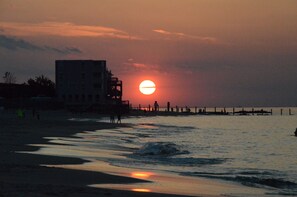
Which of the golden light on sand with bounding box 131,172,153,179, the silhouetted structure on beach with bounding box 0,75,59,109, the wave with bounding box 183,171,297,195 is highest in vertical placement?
the silhouetted structure on beach with bounding box 0,75,59,109

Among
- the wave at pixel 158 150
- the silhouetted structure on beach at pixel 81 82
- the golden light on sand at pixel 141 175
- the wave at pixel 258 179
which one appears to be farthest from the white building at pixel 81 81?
the golden light on sand at pixel 141 175

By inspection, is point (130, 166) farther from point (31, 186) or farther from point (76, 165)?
point (31, 186)

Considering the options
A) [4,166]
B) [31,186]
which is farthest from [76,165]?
[31,186]

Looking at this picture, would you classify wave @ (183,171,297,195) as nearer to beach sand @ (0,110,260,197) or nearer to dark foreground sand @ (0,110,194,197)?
beach sand @ (0,110,260,197)

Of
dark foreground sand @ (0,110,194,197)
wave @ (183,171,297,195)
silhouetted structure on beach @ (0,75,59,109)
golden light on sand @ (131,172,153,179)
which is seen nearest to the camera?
dark foreground sand @ (0,110,194,197)

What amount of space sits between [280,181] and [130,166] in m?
5.49

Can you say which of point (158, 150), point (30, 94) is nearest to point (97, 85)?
point (30, 94)

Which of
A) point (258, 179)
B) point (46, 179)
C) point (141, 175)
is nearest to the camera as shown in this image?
point (46, 179)

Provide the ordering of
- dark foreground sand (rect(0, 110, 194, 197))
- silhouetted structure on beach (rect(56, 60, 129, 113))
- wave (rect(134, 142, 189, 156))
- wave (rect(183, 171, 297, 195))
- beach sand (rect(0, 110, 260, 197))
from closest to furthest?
dark foreground sand (rect(0, 110, 194, 197)) → beach sand (rect(0, 110, 260, 197)) → wave (rect(183, 171, 297, 195)) → wave (rect(134, 142, 189, 156)) → silhouetted structure on beach (rect(56, 60, 129, 113))

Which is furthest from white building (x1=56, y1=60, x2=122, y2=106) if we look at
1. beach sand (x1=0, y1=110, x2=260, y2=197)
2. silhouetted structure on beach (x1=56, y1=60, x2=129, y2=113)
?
beach sand (x1=0, y1=110, x2=260, y2=197)

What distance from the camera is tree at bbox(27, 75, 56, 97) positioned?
435 feet

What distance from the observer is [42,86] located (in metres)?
136

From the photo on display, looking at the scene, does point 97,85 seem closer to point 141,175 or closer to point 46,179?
point 141,175

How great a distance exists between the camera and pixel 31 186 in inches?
488
